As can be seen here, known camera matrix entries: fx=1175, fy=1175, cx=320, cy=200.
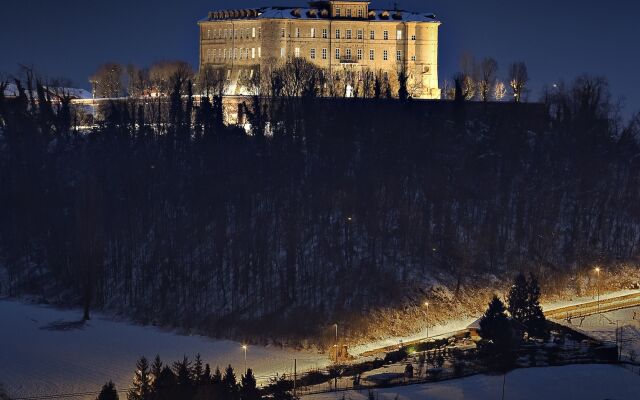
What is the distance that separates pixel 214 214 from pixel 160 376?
25498 millimetres

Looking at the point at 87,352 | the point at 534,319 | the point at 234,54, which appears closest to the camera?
the point at 534,319

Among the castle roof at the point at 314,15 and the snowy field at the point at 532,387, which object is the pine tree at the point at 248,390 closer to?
the snowy field at the point at 532,387

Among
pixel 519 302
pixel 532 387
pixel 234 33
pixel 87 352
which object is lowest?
pixel 87 352

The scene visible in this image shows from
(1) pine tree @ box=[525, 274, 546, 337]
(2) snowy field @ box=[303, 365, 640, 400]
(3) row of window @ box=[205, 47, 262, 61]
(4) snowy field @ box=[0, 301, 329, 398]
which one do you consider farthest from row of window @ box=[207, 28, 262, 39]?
(2) snowy field @ box=[303, 365, 640, 400]

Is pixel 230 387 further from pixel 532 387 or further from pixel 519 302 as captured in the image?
pixel 519 302

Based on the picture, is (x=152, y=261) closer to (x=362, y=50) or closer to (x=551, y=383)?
(x=551, y=383)

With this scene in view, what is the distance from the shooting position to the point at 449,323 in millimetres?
56312

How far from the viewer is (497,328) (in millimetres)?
48625

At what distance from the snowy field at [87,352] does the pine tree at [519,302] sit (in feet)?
27.8

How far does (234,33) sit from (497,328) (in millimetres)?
52082

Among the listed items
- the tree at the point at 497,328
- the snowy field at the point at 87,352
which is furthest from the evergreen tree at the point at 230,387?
the tree at the point at 497,328

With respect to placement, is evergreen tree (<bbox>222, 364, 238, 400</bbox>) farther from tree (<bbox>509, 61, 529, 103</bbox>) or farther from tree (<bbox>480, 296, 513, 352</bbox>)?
tree (<bbox>509, 61, 529, 103</bbox>)

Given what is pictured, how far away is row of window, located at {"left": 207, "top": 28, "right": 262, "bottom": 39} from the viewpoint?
307ft

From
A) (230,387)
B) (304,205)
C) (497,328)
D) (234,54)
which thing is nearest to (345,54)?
(234,54)
